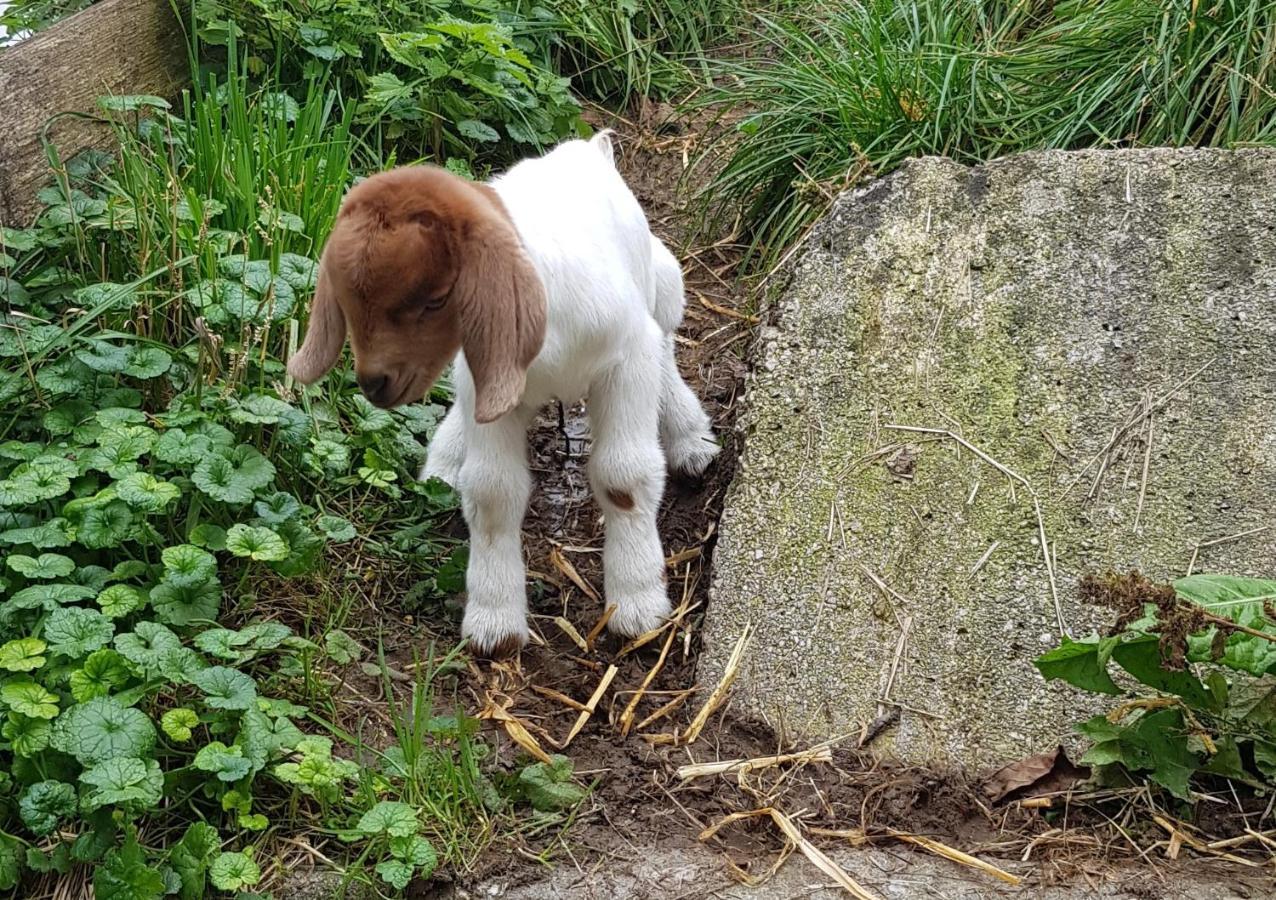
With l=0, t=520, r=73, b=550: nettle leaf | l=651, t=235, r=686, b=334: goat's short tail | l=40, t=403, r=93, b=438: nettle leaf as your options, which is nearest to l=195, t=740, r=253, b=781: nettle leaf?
l=0, t=520, r=73, b=550: nettle leaf

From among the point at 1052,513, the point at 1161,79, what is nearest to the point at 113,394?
the point at 1052,513

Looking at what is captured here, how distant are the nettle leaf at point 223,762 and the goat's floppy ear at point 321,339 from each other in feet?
3.25

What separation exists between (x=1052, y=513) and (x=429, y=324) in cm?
186

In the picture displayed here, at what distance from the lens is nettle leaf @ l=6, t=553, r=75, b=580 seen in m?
3.70

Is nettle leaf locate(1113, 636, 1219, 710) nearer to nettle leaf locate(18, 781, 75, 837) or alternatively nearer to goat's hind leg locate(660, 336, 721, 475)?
goat's hind leg locate(660, 336, 721, 475)

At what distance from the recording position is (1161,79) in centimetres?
532

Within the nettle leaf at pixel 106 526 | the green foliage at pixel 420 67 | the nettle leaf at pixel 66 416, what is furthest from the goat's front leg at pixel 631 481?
the green foliage at pixel 420 67

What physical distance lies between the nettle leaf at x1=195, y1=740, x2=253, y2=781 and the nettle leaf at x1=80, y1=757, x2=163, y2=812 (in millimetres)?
108

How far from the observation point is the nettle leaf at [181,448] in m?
3.93

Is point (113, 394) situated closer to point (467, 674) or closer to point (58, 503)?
point (58, 503)

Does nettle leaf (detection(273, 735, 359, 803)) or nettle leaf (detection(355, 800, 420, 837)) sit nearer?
nettle leaf (detection(355, 800, 420, 837))

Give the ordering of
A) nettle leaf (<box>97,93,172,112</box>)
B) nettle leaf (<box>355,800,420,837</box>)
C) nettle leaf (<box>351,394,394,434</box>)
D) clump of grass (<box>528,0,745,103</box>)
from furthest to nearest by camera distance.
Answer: clump of grass (<box>528,0,745,103</box>)
nettle leaf (<box>97,93,172,112</box>)
nettle leaf (<box>351,394,394,434</box>)
nettle leaf (<box>355,800,420,837</box>)

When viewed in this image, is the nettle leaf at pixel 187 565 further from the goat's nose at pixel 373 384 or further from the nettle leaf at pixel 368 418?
the nettle leaf at pixel 368 418

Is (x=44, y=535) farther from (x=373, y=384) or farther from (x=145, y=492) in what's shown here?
(x=373, y=384)
